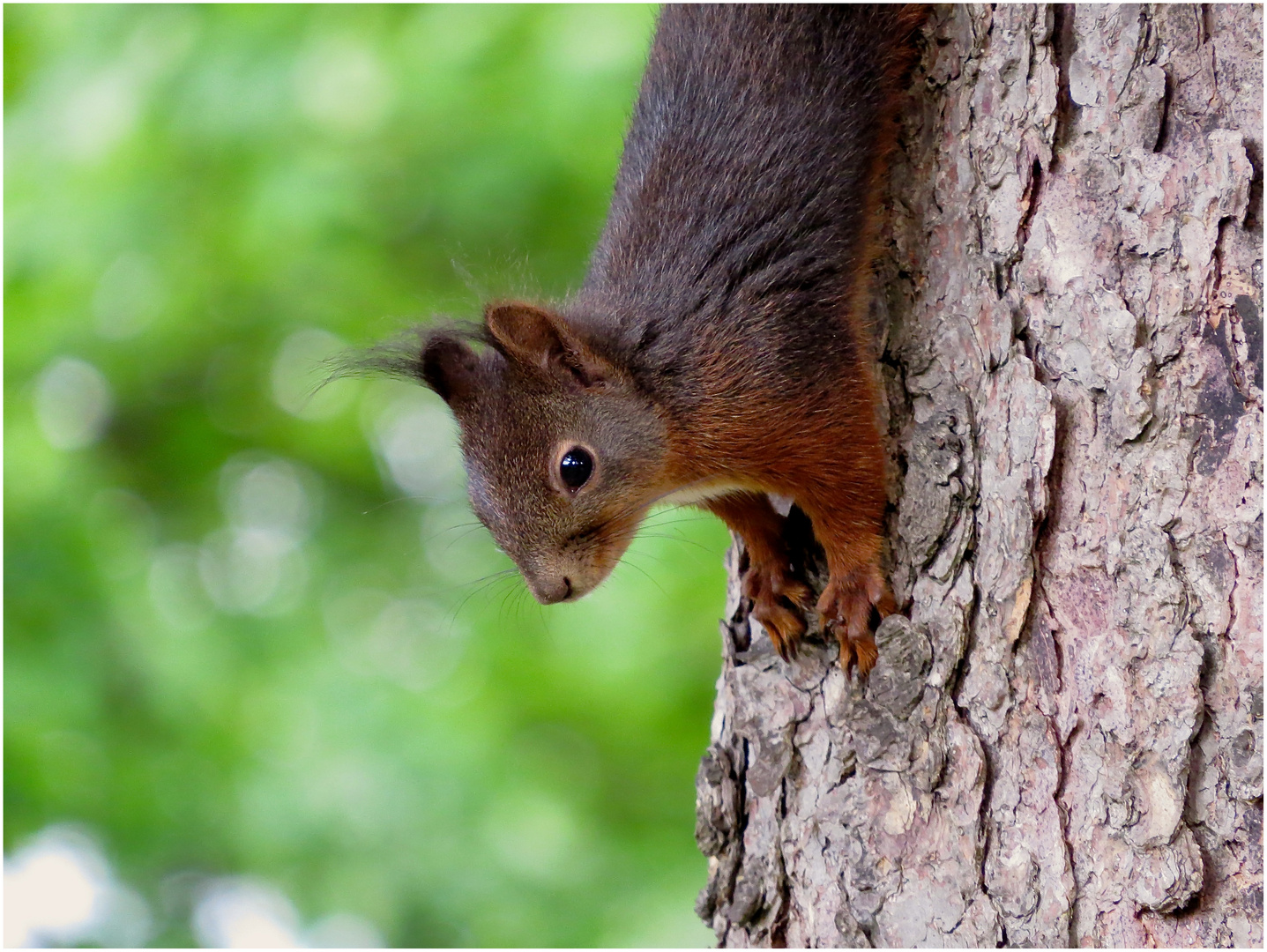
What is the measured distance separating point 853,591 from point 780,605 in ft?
0.65

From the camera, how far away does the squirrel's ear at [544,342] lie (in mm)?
2057

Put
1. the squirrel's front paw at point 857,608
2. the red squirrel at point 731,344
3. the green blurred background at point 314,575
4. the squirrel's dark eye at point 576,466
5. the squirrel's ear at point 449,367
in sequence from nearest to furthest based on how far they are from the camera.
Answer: the squirrel's front paw at point 857,608 < the red squirrel at point 731,344 < the squirrel's dark eye at point 576,466 < the squirrel's ear at point 449,367 < the green blurred background at point 314,575

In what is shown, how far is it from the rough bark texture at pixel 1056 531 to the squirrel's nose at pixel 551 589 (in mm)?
425

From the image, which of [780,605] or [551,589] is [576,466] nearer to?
[551,589]

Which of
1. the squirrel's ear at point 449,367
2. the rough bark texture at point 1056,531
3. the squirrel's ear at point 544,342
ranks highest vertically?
the squirrel's ear at point 449,367

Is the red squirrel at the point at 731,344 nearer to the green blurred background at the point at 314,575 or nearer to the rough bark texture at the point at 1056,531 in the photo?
the rough bark texture at the point at 1056,531

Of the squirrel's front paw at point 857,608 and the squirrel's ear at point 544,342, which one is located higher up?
the squirrel's ear at point 544,342

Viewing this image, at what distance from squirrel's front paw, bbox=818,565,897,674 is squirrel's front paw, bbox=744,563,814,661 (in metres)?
0.12

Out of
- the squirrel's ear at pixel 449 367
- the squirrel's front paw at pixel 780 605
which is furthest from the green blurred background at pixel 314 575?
the squirrel's front paw at pixel 780 605

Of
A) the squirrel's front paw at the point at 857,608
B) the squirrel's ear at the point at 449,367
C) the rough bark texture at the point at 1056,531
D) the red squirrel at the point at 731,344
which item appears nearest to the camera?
the rough bark texture at the point at 1056,531

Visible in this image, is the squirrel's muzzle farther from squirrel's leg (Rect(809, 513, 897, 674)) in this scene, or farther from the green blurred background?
the green blurred background

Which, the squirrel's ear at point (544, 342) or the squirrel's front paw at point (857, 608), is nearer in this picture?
the squirrel's front paw at point (857, 608)

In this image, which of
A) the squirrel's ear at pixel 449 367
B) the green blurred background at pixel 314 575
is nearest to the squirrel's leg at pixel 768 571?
the squirrel's ear at pixel 449 367

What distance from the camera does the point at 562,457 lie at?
2.14 metres
